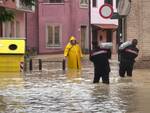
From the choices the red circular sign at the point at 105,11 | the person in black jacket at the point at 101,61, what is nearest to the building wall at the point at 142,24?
the red circular sign at the point at 105,11

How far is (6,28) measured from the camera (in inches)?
2002

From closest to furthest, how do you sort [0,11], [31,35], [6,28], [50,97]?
1. [0,11]
2. [50,97]
3. [6,28]
4. [31,35]

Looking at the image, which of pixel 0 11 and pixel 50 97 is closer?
pixel 0 11

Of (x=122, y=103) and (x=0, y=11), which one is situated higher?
(x=0, y=11)

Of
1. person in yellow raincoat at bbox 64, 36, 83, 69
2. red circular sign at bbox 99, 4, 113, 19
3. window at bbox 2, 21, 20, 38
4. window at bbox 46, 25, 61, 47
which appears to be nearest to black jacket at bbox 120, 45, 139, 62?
red circular sign at bbox 99, 4, 113, 19

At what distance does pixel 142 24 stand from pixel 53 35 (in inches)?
1295

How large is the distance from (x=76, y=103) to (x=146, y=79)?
8297 mm

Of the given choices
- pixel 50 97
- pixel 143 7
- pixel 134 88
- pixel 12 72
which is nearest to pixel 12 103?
pixel 50 97

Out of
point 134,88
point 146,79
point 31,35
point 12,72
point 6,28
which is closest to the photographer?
point 134,88

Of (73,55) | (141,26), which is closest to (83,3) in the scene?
(73,55)

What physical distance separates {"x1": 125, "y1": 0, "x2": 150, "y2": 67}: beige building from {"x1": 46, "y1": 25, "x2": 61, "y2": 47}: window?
106 ft

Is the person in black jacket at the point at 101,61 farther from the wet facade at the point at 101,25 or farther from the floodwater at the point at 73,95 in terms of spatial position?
the wet facade at the point at 101,25

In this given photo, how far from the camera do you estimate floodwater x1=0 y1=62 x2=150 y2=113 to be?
48.0 feet

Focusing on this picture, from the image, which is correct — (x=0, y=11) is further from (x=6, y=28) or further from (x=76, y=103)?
(x=6, y=28)
